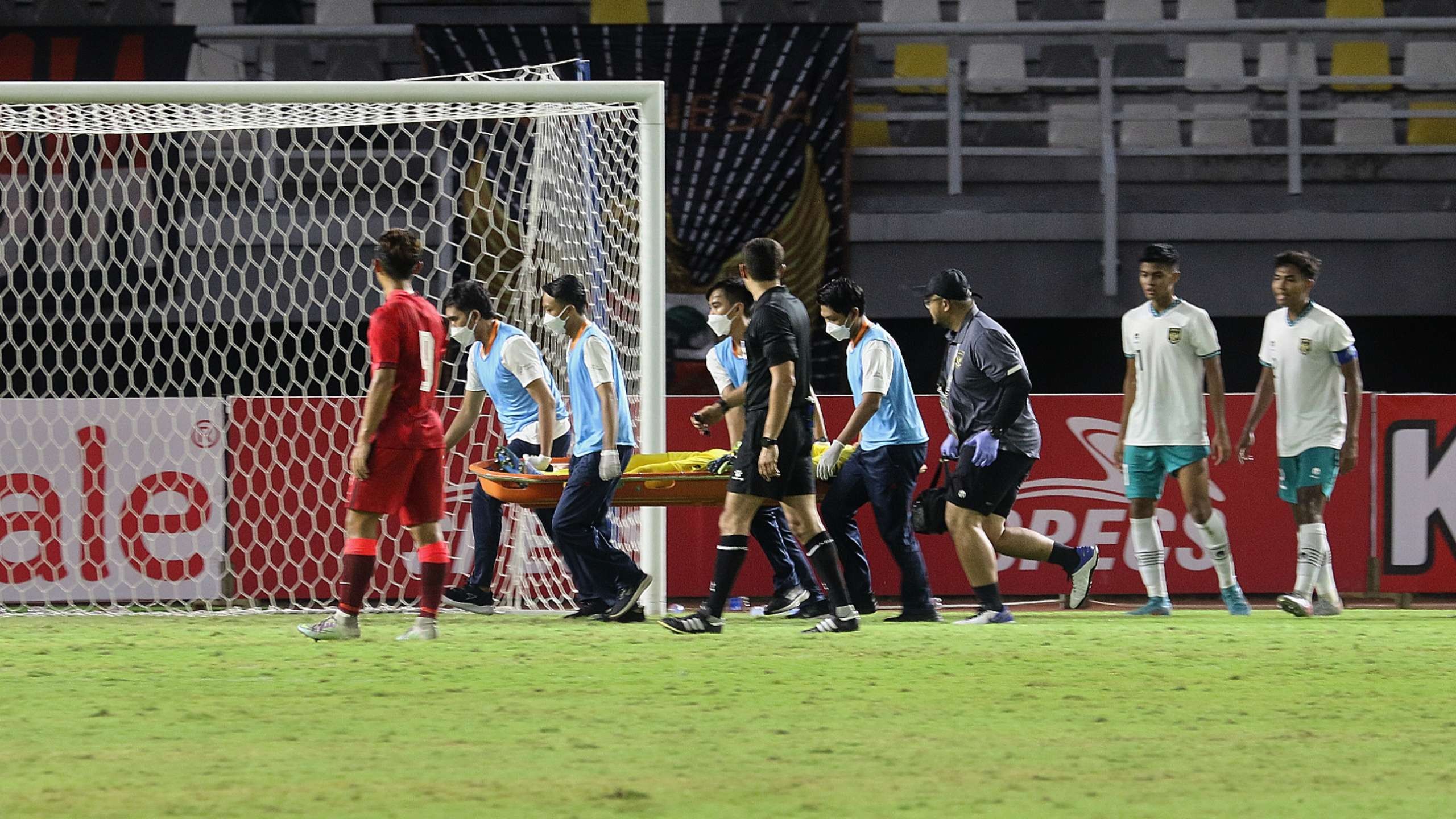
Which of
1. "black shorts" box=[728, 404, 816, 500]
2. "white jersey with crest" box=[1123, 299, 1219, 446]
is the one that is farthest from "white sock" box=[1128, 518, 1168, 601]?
"black shorts" box=[728, 404, 816, 500]

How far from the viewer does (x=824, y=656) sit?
6836mm

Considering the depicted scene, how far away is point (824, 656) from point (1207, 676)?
155 centimetres

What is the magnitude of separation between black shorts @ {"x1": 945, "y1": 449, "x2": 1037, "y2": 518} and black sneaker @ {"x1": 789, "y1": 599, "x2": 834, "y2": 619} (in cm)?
115

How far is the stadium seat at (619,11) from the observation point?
18000mm

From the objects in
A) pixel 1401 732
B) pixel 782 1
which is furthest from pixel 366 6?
pixel 1401 732

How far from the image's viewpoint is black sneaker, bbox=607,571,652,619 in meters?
8.11

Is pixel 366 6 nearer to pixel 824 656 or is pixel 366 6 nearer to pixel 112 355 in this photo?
pixel 112 355

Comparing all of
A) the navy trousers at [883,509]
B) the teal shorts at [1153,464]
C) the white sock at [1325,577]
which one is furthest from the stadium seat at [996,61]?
the navy trousers at [883,509]

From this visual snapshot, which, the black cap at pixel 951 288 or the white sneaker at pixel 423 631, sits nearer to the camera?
the white sneaker at pixel 423 631

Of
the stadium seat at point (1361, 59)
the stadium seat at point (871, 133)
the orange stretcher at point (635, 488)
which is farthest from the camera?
the stadium seat at point (1361, 59)

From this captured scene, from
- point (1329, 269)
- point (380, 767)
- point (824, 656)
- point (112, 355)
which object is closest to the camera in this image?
point (380, 767)

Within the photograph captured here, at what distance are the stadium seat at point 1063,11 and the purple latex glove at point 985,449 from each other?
11551mm

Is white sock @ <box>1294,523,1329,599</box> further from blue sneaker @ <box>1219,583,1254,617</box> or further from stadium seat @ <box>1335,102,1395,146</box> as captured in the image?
stadium seat @ <box>1335,102,1395,146</box>

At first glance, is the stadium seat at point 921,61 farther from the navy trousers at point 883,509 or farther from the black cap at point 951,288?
the black cap at point 951,288
